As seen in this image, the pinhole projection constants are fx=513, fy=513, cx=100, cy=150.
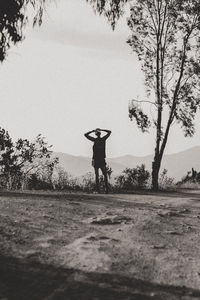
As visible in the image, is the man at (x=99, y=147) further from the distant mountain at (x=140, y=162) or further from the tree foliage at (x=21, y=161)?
the distant mountain at (x=140, y=162)

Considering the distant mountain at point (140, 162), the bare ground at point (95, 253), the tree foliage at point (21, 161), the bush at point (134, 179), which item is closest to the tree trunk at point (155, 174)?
the bush at point (134, 179)

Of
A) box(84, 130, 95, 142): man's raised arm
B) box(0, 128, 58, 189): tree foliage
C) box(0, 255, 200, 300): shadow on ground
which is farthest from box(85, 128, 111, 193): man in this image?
box(0, 255, 200, 300): shadow on ground

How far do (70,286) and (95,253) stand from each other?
5.24 ft

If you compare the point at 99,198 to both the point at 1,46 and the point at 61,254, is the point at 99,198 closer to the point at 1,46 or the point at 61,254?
the point at 1,46

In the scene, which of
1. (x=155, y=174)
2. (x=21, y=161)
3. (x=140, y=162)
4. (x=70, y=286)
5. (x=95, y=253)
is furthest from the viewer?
(x=140, y=162)

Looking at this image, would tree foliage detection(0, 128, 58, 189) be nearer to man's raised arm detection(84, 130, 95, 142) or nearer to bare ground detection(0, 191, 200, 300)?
man's raised arm detection(84, 130, 95, 142)

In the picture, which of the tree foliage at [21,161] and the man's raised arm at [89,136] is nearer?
the man's raised arm at [89,136]

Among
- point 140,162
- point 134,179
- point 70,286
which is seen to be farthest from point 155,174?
point 140,162

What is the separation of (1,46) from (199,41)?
61.8 ft

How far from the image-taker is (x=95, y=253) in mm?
7613

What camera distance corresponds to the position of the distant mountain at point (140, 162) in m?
130

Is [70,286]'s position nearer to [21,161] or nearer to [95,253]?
[95,253]

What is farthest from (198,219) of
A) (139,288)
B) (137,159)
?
(137,159)

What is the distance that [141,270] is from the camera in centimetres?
693
